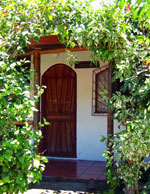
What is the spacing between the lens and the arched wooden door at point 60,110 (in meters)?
7.13

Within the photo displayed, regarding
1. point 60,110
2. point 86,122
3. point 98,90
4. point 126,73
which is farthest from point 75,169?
point 126,73

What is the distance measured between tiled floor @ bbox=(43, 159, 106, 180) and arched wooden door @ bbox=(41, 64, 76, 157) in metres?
0.42

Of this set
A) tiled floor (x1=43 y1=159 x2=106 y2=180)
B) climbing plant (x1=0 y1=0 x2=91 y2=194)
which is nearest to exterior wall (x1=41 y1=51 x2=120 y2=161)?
tiled floor (x1=43 y1=159 x2=106 y2=180)

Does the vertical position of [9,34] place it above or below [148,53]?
above

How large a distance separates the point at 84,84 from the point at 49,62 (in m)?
1.17

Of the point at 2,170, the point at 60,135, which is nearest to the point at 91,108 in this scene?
the point at 60,135

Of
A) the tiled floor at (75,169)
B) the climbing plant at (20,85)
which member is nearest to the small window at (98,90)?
the tiled floor at (75,169)

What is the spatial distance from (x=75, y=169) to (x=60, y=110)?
5.86ft

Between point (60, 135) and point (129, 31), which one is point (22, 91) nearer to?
point (129, 31)

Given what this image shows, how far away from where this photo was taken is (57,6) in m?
4.53

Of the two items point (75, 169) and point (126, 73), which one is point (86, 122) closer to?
point (75, 169)

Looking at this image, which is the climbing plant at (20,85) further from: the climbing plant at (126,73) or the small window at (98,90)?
the small window at (98,90)

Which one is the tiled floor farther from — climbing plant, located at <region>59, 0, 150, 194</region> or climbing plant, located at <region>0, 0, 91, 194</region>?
climbing plant, located at <region>0, 0, 91, 194</region>

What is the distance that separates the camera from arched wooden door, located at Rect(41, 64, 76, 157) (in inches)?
281
